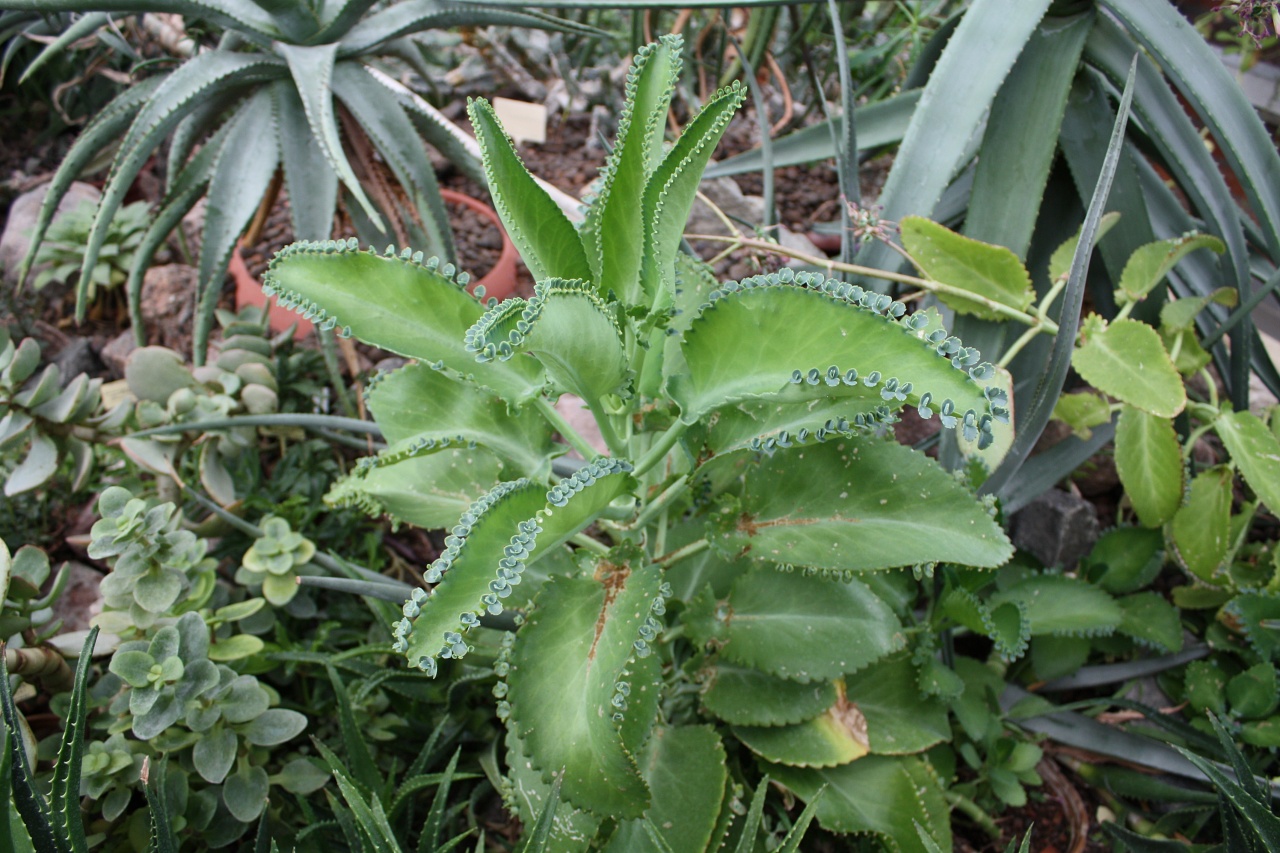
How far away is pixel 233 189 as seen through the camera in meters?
1.26

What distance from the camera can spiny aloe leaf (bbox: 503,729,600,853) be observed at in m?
0.72

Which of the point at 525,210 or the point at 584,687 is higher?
the point at 525,210

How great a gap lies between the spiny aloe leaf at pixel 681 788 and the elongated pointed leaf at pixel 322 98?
27.9 inches

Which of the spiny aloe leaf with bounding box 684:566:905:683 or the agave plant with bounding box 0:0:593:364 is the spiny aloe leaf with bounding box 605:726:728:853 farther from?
the agave plant with bounding box 0:0:593:364

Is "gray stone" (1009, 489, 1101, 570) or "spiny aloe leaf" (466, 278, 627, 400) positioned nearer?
"spiny aloe leaf" (466, 278, 627, 400)

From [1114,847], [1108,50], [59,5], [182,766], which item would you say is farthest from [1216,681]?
[59,5]

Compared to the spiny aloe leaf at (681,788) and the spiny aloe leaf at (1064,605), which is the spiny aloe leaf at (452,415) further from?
the spiny aloe leaf at (1064,605)

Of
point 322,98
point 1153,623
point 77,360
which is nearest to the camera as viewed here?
point 1153,623

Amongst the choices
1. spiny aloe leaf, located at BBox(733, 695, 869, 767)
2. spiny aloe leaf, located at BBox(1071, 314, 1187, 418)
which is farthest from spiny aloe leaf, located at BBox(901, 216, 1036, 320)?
spiny aloe leaf, located at BBox(733, 695, 869, 767)

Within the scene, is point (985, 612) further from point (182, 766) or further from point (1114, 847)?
point (182, 766)

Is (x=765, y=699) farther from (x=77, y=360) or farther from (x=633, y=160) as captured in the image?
(x=77, y=360)

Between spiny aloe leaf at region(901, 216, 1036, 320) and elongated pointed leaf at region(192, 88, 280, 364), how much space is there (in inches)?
36.6

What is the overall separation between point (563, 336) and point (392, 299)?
0.62 feet

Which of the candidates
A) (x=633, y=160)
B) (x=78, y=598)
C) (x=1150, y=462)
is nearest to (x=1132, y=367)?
(x=1150, y=462)
